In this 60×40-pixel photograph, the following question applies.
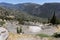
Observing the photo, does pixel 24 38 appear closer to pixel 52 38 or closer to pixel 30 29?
pixel 52 38

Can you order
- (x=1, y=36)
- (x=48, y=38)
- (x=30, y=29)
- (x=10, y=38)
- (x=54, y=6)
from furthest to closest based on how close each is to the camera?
1. (x=54, y=6)
2. (x=30, y=29)
3. (x=48, y=38)
4. (x=10, y=38)
5. (x=1, y=36)

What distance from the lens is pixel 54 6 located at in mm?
173625

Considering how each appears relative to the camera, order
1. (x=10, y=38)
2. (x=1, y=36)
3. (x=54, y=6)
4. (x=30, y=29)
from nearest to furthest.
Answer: (x=1, y=36), (x=10, y=38), (x=30, y=29), (x=54, y=6)

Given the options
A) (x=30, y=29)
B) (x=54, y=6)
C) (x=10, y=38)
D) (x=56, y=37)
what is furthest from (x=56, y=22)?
(x=54, y=6)

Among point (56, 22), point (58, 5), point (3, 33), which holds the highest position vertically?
point (3, 33)

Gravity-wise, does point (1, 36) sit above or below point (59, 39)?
above

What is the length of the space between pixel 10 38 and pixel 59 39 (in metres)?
4.69

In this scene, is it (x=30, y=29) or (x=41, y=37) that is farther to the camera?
(x=30, y=29)

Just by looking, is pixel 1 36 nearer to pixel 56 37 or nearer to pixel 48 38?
pixel 48 38

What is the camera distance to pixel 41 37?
63.5 feet

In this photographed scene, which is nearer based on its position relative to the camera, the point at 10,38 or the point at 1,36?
the point at 1,36

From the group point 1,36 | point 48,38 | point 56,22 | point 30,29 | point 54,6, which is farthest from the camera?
point 54,6

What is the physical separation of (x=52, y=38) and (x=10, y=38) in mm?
4081

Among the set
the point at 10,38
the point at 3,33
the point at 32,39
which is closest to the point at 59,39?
the point at 32,39
